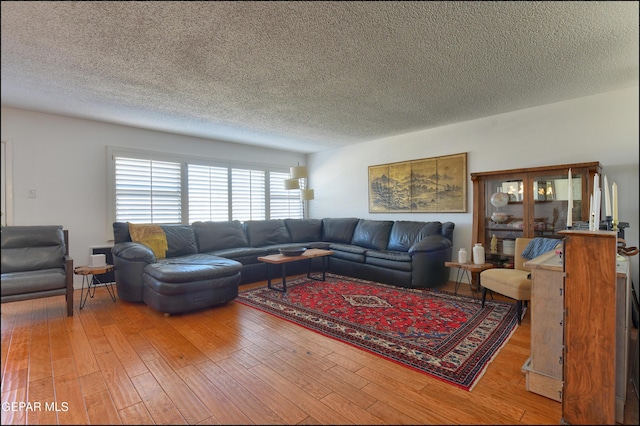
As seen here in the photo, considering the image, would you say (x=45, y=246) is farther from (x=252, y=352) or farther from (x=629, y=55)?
(x=629, y=55)

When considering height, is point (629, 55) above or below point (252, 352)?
above

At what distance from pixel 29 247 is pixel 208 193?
3.97 m

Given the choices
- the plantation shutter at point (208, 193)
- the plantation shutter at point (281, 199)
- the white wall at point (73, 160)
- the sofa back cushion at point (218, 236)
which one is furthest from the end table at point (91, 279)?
the plantation shutter at point (281, 199)

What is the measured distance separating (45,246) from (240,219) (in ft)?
13.4

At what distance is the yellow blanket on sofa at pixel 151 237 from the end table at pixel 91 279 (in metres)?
0.56

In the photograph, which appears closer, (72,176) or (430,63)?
(430,63)

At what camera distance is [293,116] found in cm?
401

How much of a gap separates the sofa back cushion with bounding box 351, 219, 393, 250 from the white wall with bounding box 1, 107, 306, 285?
2472mm

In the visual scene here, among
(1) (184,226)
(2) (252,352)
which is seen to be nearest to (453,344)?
(2) (252,352)

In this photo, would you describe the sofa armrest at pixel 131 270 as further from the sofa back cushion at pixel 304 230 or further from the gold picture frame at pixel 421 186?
the gold picture frame at pixel 421 186

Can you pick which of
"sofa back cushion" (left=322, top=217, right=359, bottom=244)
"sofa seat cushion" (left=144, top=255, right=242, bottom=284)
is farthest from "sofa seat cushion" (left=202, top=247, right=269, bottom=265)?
"sofa back cushion" (left=322, top=217, right=359, bottom=244)

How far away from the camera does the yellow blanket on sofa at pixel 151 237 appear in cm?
397

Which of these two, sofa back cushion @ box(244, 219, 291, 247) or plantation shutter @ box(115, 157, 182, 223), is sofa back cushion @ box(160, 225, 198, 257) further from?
sofa back cushion @ box(244, 219, 291, 247)

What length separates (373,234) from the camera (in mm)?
5008
